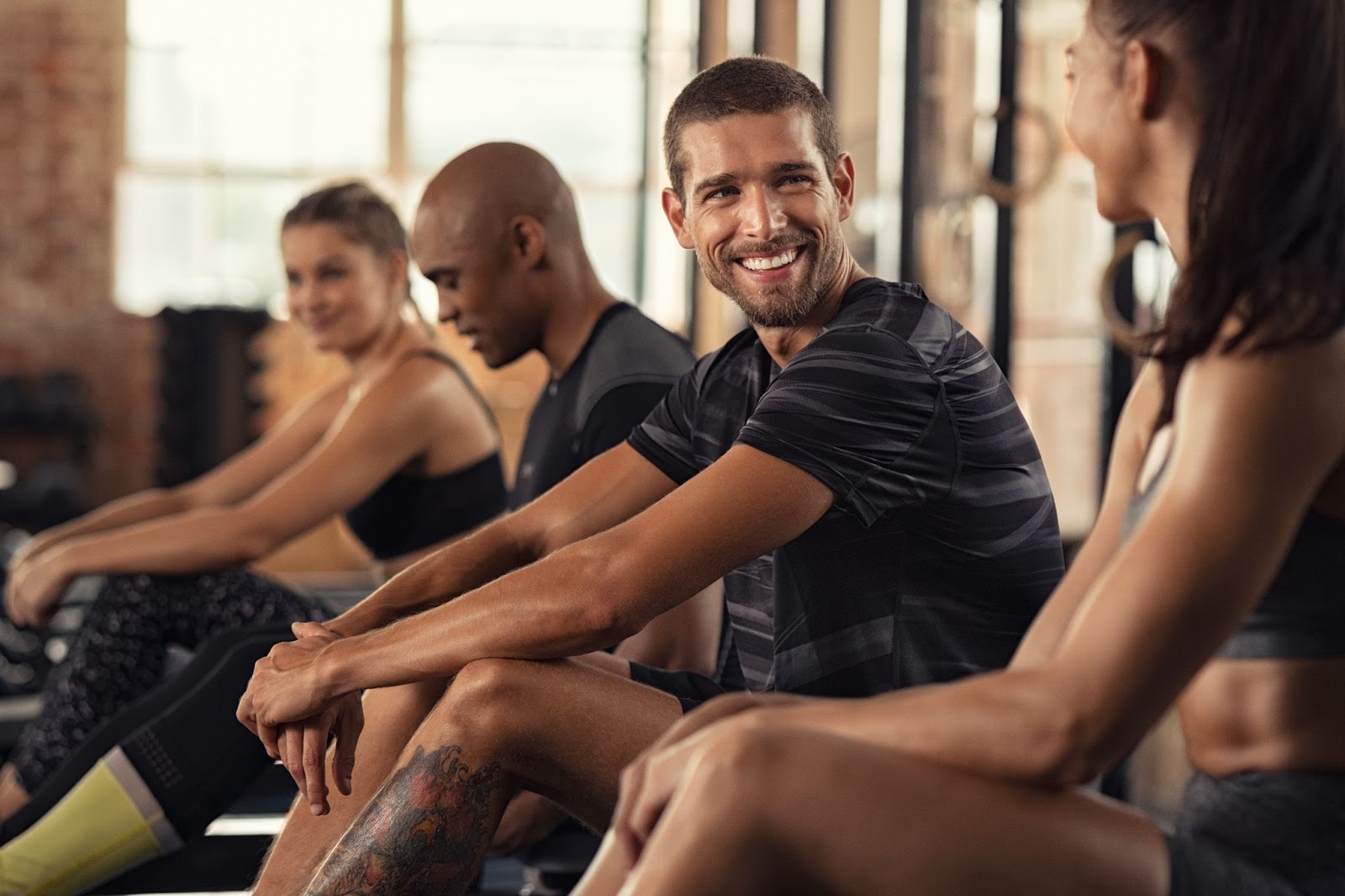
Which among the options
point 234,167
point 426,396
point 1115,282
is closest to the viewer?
point 426,396

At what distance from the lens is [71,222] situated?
24.8ft

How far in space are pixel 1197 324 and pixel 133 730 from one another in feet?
5.52

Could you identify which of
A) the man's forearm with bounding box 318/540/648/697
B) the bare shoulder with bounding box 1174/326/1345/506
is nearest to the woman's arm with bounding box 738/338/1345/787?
the bare shoulder with bounding box 1174/326/1345/506

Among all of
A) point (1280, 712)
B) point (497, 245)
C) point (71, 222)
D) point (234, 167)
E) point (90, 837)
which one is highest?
point (234, 167)

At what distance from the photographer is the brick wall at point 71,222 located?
24.6 feet

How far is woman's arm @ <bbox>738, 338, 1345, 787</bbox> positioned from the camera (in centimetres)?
101

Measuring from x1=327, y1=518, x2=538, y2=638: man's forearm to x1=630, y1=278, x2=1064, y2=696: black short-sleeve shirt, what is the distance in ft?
1.18

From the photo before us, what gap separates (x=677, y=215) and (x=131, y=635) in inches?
51.0

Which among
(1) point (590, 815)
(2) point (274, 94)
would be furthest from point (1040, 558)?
(2) point (274, 94)

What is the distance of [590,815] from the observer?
1.62 metres

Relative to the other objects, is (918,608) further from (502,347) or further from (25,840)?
(25,840)

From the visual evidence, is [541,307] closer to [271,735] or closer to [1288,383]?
[271,735]

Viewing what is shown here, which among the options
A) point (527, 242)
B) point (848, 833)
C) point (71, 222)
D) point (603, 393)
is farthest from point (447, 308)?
point (71, 222)

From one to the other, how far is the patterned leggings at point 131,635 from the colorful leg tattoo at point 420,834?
1117 millimetres
